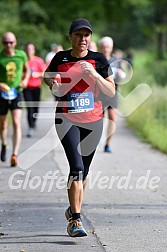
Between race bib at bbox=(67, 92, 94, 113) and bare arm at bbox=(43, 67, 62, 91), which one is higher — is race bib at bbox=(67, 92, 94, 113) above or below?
below

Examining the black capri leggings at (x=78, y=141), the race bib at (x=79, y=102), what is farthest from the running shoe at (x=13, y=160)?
the race bib at (x=79, y=102)

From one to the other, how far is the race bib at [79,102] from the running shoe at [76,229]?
3.44 feet

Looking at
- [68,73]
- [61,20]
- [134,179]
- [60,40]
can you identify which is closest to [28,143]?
[134,179]

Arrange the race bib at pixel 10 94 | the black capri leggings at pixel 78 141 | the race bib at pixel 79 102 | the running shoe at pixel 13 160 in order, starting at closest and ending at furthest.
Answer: the black capri leggings at pixel 78 141 < the race bib at pixel 79 102 < the running shoe at pixel 13 160 < the race bib at pixel 10 94

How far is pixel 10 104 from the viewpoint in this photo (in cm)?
1276

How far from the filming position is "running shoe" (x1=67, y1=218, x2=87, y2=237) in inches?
302

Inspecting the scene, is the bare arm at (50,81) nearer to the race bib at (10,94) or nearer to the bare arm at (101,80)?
the bare arm at (101,80)

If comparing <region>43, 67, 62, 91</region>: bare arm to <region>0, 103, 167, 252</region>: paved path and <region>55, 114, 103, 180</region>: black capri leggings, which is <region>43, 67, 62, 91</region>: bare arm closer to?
<region>55, 114, 103, 180</region>: black capri leggings

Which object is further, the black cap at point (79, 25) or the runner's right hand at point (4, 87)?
the runner's right hand at point (4, 87)

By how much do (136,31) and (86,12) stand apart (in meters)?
36.8

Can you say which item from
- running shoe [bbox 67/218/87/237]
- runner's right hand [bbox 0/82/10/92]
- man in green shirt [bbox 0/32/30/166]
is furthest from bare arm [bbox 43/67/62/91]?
→ man in green shirt [bbox 0/32/30/166]

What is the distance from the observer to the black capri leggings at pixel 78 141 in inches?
306

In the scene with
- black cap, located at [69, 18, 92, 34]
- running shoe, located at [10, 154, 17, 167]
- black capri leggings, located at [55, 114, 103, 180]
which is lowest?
running shoe, located at [10, 154, 17, 167]

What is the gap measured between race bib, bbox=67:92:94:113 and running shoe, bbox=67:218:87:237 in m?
1.05
